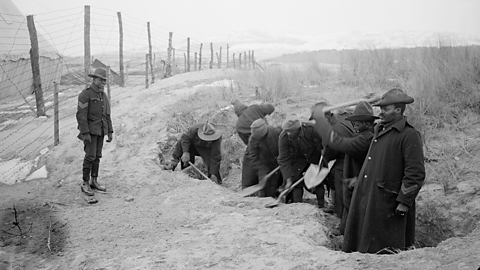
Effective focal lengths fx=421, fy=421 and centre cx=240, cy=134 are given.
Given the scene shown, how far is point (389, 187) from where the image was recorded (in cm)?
377

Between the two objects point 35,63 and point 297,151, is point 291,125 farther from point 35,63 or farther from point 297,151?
point 35,63

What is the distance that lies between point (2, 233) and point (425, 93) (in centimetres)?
667

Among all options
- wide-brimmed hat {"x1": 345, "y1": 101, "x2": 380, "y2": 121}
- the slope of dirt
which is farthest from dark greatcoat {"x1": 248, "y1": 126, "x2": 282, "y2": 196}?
wide-brimmed hat {"x1": 345, "y1": 101, "x2": 380, "y2": 121}

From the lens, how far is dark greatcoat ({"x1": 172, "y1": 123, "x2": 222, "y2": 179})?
24.1 feet

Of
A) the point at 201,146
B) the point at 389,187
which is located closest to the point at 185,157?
the point at 201,146

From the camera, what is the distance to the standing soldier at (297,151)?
5.53 m

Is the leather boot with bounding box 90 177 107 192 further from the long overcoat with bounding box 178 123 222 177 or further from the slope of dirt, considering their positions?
the long overcoat with bounding box 178 123 222 177

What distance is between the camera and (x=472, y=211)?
490 cm

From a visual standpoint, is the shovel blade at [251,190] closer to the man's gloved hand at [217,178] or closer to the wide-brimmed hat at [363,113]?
the man's gloved hand at [217,178]

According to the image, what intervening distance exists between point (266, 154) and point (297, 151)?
2.50 ft

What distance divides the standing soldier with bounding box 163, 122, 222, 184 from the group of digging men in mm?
18

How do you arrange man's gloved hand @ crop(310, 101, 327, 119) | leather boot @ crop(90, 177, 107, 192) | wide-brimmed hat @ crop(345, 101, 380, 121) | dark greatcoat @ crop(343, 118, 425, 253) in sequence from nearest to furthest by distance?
1. dark greatcoat @ crop(343, 118, 425, 253)
2. wide-brimmed hat @ crop(345, 101, 380, 121)
3. man's gloved hand @ crop(310, 101, 327, 119)
4. leather boot @ crop(90, 177, 107, 192)

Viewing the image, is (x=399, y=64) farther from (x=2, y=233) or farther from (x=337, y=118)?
(x=2, y=233)

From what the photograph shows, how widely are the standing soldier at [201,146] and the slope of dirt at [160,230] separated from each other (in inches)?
21.2
